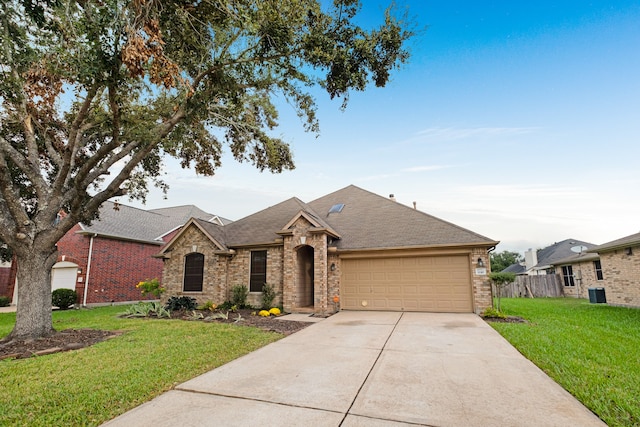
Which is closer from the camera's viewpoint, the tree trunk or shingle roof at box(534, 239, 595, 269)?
the tree trunk

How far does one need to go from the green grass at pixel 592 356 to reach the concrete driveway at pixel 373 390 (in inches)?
10.1

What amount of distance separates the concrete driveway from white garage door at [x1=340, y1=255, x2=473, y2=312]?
4.53m

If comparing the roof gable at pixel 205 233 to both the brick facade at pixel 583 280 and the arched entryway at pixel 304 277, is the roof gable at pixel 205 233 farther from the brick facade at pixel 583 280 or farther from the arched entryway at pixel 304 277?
the brick facade at pixel 583 280

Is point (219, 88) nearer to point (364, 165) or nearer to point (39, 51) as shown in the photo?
point (39, 51)

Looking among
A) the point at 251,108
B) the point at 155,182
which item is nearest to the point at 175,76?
the point at 251,108

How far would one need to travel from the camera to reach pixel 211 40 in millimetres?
7801

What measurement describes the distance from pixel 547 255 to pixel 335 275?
84.8 feet

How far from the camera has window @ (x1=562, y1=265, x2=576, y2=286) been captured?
20.8 metres

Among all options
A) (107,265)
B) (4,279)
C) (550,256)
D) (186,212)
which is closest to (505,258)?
(550,256)

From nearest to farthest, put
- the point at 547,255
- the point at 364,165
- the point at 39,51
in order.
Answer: the point at 39,51
the point at 364,165
the point at 547,255

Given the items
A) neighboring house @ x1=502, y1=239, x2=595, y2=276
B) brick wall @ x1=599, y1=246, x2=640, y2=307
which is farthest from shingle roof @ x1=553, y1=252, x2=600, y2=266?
brick wall @ x1=599, y1=246, x2=640, y2=307

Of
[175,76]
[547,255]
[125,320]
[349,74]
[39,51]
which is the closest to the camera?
[175,76]

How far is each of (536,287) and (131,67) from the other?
86.3ft

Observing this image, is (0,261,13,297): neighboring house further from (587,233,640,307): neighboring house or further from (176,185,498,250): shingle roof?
(587,233,640,307): neighboring house
